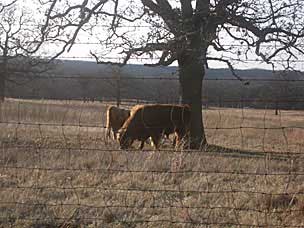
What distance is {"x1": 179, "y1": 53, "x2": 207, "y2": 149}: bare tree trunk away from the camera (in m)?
16.8

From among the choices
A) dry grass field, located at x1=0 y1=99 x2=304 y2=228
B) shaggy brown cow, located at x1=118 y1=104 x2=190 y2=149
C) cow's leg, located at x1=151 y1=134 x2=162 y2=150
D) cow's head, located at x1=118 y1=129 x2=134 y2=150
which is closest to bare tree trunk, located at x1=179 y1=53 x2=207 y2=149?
shaggy brown cow, located at x1=118 y1=104 x2=190 y2=149

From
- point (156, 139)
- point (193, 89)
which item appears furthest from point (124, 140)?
point (193, 89)

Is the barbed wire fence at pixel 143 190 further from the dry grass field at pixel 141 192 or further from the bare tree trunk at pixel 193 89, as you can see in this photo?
the bare tree trunk at pixel 193 89

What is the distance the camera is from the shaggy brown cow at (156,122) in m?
15.2

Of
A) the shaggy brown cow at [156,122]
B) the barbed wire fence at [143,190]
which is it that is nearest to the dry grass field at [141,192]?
the barbed wire fence at [143,190]

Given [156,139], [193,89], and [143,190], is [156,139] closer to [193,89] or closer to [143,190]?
[193,89]

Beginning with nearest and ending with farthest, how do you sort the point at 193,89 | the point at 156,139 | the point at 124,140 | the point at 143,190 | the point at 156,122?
the point at 143,190, the point at 124,140, the point at 156,139, the point at 156,122, the point at 193,89

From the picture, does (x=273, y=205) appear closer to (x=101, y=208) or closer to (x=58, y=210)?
(x=101, y=208)

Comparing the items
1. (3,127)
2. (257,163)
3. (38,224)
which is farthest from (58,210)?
(3,127)

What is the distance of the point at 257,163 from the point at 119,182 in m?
3.71

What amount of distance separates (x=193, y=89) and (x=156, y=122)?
84.3 inches

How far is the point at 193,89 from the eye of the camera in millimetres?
17250

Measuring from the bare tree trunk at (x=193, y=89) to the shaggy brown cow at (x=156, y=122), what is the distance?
884 mm

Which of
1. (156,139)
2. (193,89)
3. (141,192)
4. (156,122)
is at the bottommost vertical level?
(141,192)
